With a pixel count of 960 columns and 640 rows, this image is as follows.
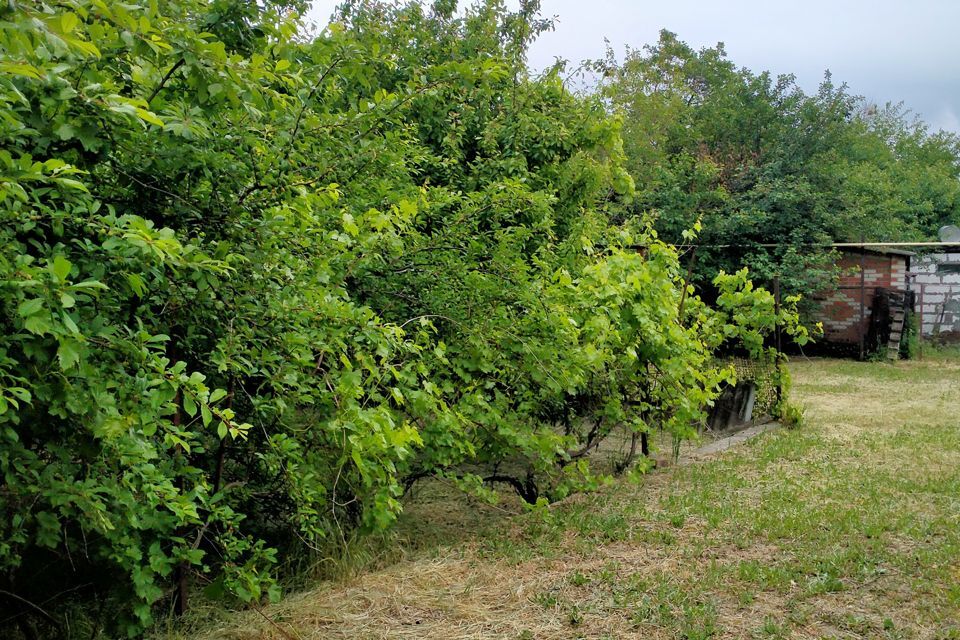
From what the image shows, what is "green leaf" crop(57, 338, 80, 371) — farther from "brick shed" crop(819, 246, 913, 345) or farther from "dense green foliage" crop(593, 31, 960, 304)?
"brick shed" crop(819, 246, 913, 345)

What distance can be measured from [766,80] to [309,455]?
1696cm

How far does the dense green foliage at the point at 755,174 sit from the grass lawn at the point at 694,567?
9.39m

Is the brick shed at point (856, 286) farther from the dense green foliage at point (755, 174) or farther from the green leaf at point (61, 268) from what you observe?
the green leaf at point (61, 268)

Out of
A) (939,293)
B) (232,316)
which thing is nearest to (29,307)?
(232,316)

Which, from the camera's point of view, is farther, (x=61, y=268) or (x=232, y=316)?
(x=232, y=316)

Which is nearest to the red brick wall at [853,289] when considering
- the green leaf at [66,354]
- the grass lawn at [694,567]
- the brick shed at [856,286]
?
the brick shed at [856,286]

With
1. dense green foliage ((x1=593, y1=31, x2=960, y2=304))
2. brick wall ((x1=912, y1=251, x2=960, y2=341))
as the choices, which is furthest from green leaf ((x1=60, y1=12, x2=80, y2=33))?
brick wall ((x1=912, y1=251, x2=960, y2=341))

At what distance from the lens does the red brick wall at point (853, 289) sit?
50.3 feet

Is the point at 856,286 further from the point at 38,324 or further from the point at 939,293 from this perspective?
the point at 38,324

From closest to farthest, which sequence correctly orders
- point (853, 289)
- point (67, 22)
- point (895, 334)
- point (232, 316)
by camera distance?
point (67, 22) < point (232, 316) < point (895, 334) < point (853, 289)

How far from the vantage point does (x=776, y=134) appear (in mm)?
16688

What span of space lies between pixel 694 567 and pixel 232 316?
8.16 feet

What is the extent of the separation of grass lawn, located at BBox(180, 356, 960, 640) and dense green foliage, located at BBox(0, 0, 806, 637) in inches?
15.2

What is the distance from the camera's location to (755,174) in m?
16.0
